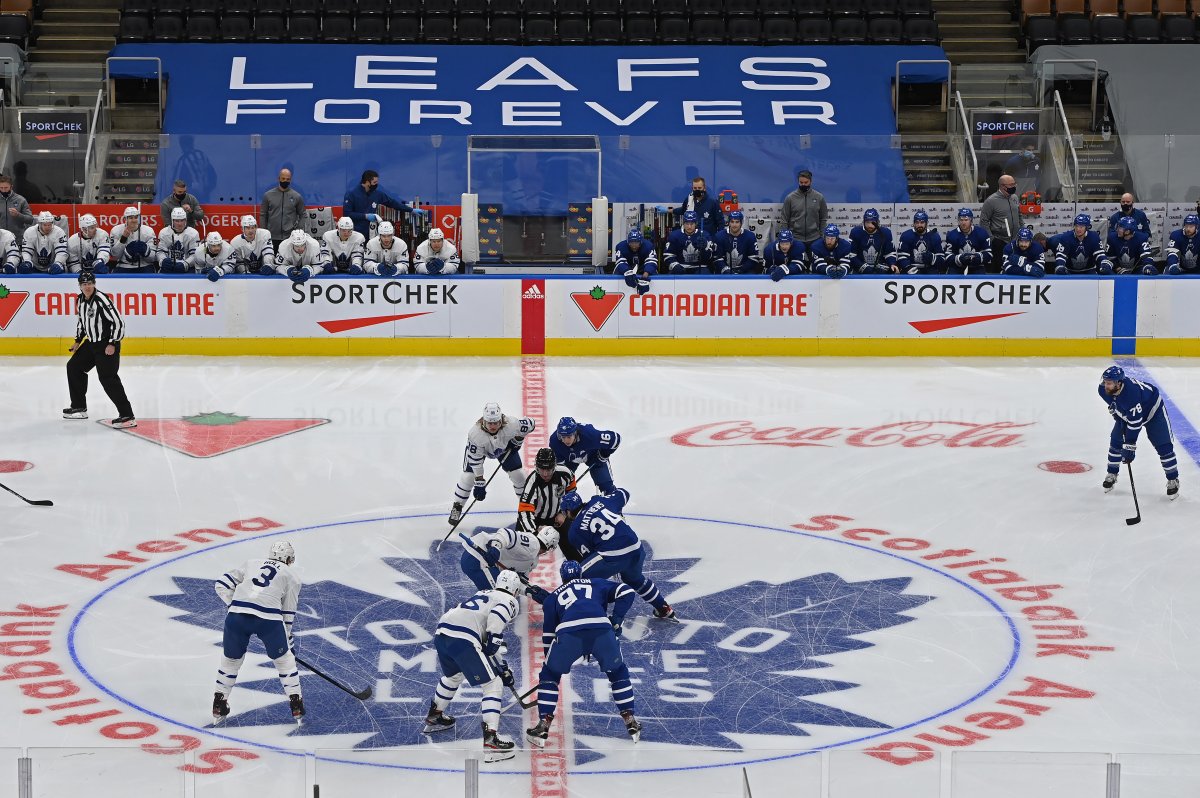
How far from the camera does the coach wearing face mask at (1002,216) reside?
1970 centimetres

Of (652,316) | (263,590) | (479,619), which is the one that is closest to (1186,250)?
(652,316)

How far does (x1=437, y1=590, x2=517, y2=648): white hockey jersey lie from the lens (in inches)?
287

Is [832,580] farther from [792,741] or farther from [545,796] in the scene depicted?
[545,796]

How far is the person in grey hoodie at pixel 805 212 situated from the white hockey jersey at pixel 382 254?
466cm

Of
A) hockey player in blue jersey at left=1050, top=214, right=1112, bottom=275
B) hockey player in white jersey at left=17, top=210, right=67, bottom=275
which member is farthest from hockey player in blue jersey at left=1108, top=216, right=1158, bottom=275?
hockey player in white jersey at left=17, top=210, right=67, bottom=275

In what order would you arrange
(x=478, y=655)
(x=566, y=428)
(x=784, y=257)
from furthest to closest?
(x=784, y=257)
(x=566, y=428)
(x=478, y=655)

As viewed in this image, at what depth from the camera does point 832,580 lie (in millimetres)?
10086

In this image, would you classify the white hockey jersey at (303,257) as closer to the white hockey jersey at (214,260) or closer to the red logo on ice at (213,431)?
the white hockey jersey at (214,260)

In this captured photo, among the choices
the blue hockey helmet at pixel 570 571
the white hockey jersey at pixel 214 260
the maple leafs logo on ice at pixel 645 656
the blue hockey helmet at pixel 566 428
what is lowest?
the maple leafs logo on ice at pixel 645 656

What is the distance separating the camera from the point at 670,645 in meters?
8.80

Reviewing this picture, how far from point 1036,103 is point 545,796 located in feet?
57.4

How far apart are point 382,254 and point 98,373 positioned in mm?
4979

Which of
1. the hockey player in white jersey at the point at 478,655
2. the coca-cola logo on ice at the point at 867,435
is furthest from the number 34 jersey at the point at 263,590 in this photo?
the coca-cola logo on ice at the point at 867,435

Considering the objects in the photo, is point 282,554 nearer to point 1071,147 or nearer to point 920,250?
point 920,250
